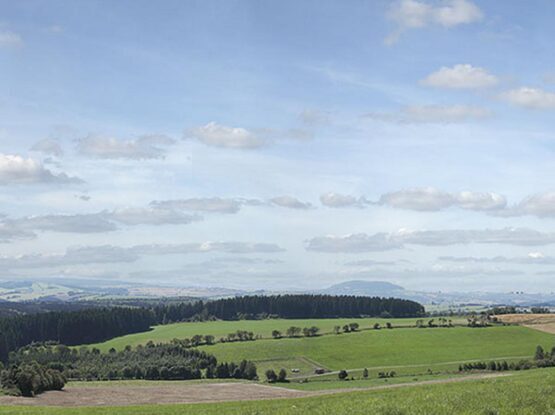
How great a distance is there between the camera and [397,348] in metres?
157

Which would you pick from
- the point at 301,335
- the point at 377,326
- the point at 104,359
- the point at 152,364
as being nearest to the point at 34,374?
the point at 152,364

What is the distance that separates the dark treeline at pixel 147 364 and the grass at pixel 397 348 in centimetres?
847

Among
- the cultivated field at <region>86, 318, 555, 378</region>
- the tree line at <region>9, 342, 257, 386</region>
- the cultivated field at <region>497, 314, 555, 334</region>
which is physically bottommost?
the tree line at <region>9, 342, 257, 386</region>

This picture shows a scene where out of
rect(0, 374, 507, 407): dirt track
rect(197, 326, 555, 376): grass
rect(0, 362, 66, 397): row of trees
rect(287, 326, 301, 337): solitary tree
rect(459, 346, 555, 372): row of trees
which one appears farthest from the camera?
rect(287, 326, 301, 337): solitary tree

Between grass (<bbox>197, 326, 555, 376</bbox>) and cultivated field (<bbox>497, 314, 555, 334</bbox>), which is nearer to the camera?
grass (<bbox>197, 326, 555, 376</bbox>)

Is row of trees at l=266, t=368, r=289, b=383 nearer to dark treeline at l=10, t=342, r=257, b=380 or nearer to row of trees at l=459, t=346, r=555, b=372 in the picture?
dark treeline at l=10, t=342, r=257, b=380

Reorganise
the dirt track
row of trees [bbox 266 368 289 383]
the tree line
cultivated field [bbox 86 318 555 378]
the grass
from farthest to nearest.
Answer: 1. the grass
2. cultivated field [bbox 86 318 555 378]
3. the tree line
4. row of trees [bbox 266 368 289 383]
5. the dirt track

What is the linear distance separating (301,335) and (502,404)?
166 metres

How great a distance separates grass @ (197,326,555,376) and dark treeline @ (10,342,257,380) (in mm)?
8470

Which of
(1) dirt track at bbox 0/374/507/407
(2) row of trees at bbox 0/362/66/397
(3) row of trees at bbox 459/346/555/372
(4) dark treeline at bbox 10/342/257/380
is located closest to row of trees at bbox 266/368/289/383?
(4) dark treeline at bbox 10/342/257/380

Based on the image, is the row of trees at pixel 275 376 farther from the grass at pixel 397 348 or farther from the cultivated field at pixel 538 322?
the cultivated field at pixel 538 322

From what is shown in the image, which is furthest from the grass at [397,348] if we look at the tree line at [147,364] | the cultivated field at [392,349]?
the tree line at [147,364]

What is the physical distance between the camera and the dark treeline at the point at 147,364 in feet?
438

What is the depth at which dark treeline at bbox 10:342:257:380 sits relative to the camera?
134 m
